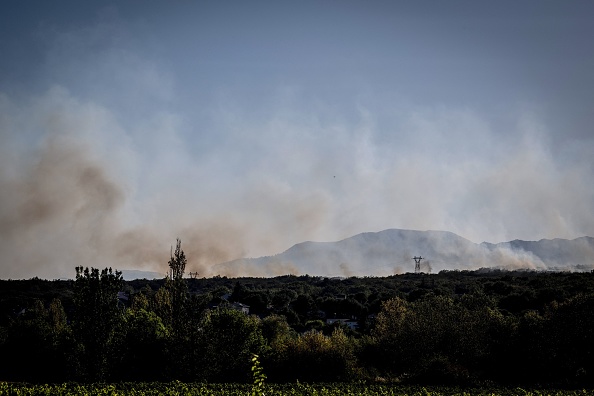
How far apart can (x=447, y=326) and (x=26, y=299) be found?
9849 centimetres

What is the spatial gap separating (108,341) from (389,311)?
→ 36.4 meters

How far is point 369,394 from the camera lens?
3734cm

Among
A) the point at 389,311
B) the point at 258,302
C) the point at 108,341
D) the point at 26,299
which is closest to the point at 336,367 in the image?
the point at 389,311

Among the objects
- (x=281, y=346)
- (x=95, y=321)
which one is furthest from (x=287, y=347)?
(x=95, y=321)

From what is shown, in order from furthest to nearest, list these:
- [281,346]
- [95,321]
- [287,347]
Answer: [281,346] < [287,347] < [95,321]

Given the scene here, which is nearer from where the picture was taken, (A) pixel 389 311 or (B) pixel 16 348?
(B) pixel 16 348

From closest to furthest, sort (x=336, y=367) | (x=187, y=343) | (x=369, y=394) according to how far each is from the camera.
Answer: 1. (x=369, y=394)
2. (x=187, y=343)
3. (x=336, y=367)

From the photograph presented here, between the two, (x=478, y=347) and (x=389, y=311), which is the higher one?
(x=389, y=311)

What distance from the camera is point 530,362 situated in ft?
174

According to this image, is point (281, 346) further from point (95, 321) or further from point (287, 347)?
point (95, 321)

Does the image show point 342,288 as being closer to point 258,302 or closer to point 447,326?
point 258,302

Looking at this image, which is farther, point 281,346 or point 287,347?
point 281,346

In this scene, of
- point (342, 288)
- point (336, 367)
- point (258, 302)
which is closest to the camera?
point (336, 367)

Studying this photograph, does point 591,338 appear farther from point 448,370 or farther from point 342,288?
point 342,288
